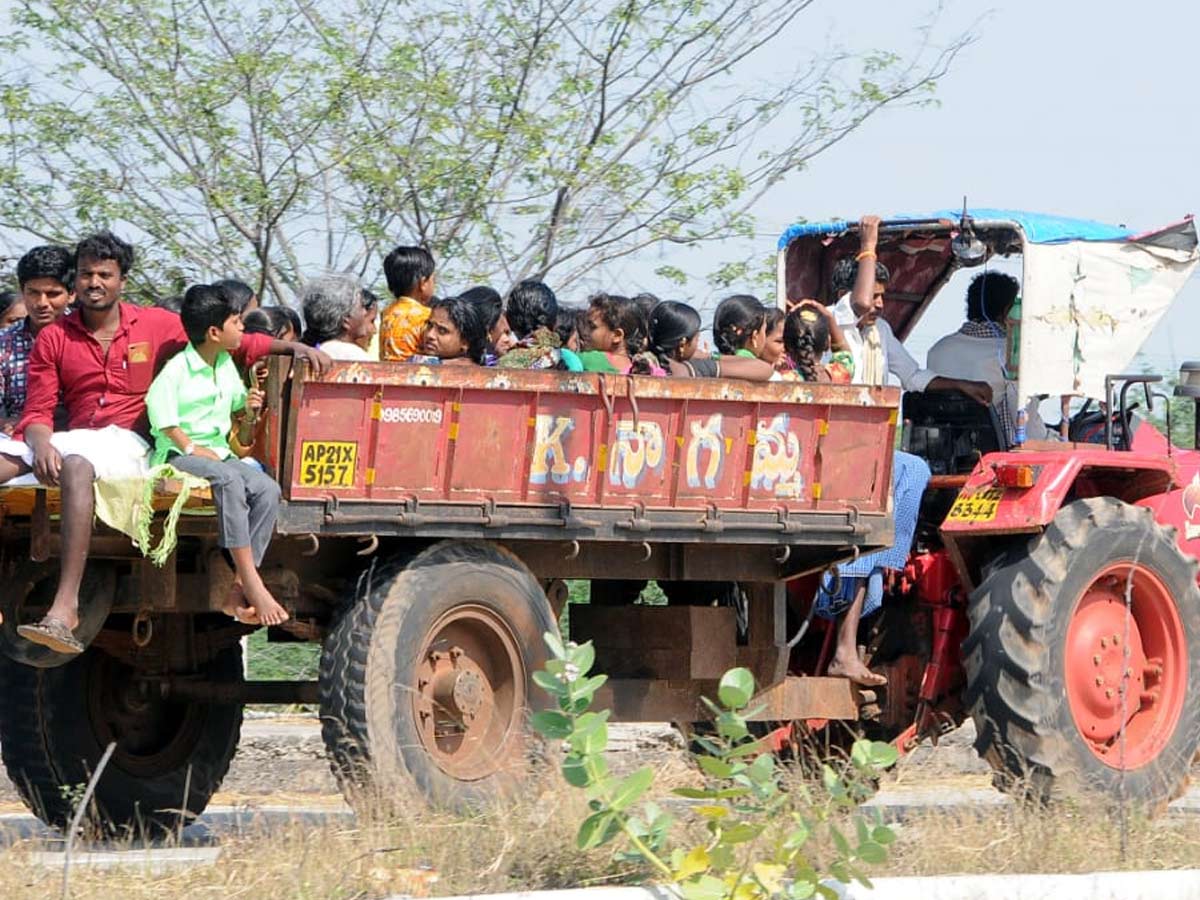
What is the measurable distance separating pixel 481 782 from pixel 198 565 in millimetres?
1424

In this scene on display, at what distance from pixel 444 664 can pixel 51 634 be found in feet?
5.41

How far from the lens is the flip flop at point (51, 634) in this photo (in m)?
7.96

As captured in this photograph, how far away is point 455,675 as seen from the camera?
350 inches

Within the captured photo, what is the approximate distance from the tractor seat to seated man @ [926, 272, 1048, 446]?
6.8 inches

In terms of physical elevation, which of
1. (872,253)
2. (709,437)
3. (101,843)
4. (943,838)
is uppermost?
(872,253)

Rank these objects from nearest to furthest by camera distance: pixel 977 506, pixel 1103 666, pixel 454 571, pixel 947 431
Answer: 1. pixel 454 571
2. pixel 977 506
3. pixel 1103 666
4. pixel 947 431

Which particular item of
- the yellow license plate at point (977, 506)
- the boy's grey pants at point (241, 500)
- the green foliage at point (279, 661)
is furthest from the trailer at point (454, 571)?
the green foliage at point (279, 661)

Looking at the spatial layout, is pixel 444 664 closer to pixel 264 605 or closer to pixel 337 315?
pixel 264 605

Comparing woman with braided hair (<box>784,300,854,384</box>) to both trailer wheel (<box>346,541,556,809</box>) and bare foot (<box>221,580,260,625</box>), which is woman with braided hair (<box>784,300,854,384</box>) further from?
bare foot (<box>221,580,260,625</box>)

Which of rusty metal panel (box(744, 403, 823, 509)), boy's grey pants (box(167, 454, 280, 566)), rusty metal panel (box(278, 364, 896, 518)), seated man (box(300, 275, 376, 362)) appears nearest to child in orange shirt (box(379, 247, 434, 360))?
seated man (box(300, 275, 376, 362))

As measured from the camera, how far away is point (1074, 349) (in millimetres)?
10359

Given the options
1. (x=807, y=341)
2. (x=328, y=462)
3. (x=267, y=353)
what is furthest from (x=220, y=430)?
(x=807, y=341)

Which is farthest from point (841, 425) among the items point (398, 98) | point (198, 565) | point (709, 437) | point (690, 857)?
point (398, 98)

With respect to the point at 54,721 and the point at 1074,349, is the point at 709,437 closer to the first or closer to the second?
the point at 1074,349
